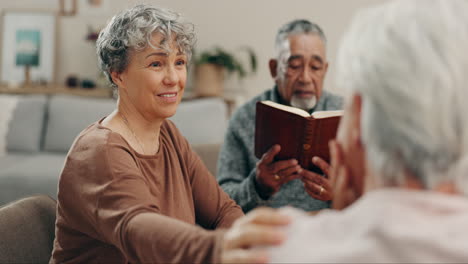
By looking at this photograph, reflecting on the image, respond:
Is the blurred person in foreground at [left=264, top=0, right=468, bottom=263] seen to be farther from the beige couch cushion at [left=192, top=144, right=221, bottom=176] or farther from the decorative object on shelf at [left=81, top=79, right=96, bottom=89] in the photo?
the decorative object on shelf at [left=81, top=79, right=96, bottom=89]

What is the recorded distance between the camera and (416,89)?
680mm

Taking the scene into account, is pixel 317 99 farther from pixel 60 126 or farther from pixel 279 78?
pixel 60 126

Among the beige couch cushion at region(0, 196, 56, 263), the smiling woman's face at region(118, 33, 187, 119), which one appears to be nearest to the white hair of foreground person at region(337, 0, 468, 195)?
the smiling woman's face at region(118, 33, 187, 119)

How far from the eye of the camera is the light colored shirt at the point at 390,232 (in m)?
0.68

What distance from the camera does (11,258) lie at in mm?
1307

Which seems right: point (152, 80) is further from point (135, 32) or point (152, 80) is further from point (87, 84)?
point (87, 84)

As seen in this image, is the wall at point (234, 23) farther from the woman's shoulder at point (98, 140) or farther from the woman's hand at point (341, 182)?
the woman's hand at point (341, 182)

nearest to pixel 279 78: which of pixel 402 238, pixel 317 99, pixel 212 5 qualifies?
pixel 317 99

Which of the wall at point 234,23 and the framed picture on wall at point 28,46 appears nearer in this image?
the wall at point 234,23

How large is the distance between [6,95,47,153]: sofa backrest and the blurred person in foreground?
370 centimetres

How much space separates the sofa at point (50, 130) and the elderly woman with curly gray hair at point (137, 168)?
2.26 meters

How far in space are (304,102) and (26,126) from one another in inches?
104

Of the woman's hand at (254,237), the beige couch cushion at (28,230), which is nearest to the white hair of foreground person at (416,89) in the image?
the woman's hand at (254,237)

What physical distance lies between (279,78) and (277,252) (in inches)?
57.6
